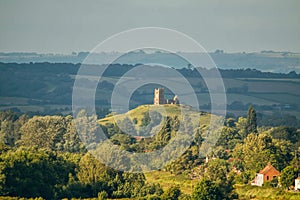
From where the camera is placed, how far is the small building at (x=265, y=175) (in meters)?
91.1

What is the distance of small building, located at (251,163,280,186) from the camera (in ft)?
299

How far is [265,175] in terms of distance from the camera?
9281cm

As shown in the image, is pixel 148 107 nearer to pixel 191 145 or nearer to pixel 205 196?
pixel 191 145

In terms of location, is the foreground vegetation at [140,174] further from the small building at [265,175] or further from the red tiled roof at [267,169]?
the red tiled roof at [267,169]

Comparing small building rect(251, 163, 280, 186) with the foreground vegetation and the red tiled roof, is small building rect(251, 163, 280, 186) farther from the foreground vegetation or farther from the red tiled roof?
the foreground vegetation

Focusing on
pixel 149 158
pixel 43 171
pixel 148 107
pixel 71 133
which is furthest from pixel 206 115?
pixel 43 171

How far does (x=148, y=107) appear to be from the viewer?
582 feet

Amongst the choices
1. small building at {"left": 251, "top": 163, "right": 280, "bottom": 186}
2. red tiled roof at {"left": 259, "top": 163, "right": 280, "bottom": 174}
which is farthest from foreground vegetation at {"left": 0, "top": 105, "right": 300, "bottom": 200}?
red tiled roof at {"left": 259, "top": 163, "right": 280, "bottom": 174}

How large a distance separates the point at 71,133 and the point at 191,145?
69.9 ft

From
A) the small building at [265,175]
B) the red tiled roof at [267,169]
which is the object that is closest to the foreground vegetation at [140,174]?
the small building at [265,175]

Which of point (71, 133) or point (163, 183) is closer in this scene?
point (163, 183)

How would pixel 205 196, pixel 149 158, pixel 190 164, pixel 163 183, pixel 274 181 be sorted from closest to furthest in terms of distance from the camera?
pixel 205 196 < pixel 274 181 < pixel 163 183 < pixel 190 164 < pixel 149 158

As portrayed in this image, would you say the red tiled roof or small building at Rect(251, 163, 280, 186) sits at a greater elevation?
the red tiled roof

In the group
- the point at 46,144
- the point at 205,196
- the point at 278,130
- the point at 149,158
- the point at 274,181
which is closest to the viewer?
the point at 205,196
